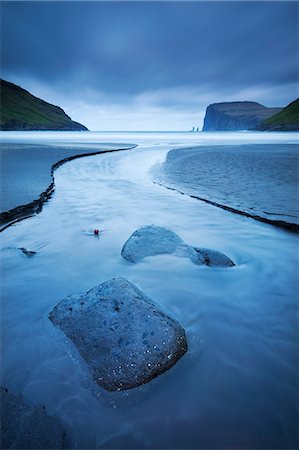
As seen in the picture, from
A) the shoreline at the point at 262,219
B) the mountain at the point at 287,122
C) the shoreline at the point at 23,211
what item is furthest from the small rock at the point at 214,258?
the mountain at the point at 287,122

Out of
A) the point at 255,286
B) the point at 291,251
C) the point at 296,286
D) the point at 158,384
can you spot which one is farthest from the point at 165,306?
the point at 291,251

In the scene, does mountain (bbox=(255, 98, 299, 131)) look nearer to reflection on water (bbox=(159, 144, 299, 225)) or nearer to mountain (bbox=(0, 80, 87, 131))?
reflection on water (bbox=(159, 144, 299, 225))

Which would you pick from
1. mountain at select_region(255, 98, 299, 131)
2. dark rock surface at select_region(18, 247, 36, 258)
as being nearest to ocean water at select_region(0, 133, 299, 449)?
dark rock surface at select_region(18, 247, 36, 258)

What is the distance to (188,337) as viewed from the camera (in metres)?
3.37

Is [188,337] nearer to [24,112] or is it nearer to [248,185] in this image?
[248,185]

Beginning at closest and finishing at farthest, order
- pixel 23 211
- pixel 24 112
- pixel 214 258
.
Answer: pixel 214 258
pixel 23 211
pixel 24 112

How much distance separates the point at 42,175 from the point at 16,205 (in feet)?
18.3

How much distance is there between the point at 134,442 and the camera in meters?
2.21

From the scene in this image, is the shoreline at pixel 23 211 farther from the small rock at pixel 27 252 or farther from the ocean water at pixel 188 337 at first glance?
the small rock at pixel 27 252

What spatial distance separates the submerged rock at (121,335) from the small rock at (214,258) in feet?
7.87

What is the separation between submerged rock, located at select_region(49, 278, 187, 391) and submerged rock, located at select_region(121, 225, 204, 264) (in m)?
2.08

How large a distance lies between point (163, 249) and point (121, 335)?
3006 millimetres

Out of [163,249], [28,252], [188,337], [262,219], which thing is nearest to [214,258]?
[163,249]

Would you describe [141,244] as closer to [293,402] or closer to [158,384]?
[158,384]
